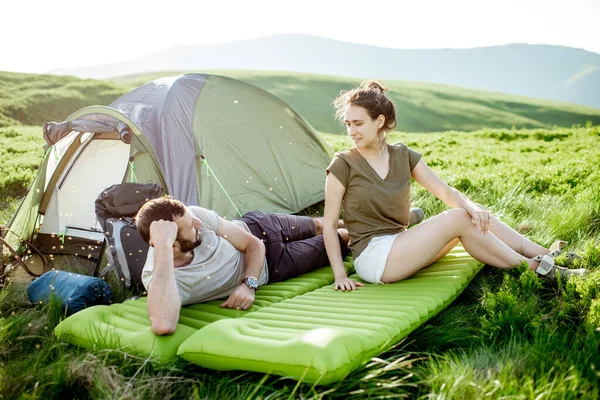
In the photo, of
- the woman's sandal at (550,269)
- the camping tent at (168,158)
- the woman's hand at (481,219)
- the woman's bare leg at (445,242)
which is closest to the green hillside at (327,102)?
the camping tent at (168,158)

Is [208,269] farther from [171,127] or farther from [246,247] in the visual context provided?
[171,127]

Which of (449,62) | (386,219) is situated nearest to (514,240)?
(386,219)

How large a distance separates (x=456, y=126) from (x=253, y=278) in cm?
3302

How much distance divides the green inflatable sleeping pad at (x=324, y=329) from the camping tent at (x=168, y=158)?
2177 millimetres

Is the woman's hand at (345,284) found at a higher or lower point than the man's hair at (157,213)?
lower

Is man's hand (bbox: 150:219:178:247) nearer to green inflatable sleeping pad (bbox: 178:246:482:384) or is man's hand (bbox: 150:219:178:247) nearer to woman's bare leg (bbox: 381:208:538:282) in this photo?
green inflatable sleeping pad (bbox: 178:246:482:384)

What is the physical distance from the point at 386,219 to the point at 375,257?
11.4 inches

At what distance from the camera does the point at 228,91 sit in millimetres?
6000

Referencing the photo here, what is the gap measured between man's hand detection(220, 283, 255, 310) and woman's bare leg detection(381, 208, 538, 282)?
0.95m

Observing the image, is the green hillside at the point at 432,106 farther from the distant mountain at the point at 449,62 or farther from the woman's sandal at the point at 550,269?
the distant mountain at the point at 449,62

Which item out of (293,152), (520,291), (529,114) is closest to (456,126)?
(529,114)

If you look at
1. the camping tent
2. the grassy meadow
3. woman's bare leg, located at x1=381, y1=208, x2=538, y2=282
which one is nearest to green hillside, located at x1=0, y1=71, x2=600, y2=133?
the camping tent

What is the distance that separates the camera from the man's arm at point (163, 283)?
2.91 m

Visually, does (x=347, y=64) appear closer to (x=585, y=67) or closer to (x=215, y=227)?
(x=585, y=67)
